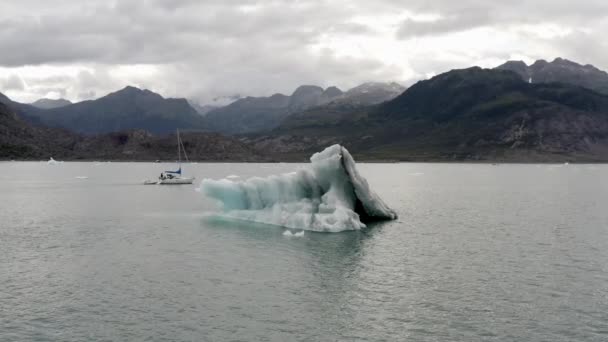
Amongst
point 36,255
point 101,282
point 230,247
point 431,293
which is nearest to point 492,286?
point 431,293

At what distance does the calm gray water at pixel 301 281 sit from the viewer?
2373cm

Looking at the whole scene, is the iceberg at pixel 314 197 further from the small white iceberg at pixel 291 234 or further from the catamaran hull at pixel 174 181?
the catamaran hull at pixel 174 181

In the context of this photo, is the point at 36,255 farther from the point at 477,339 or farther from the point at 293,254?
the point at 477,339

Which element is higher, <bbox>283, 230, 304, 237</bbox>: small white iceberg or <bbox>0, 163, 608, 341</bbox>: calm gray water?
<bbox>283, 230, 304, 237</bbox>: small white iceberg

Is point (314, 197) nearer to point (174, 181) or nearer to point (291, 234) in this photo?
point (291, 234)

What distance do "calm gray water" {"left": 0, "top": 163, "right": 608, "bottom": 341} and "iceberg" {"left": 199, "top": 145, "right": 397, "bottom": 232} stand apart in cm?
198

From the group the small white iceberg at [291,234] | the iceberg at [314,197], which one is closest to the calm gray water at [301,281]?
the small white iceberg at [291,234]

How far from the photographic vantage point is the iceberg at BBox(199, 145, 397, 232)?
4854 centimetres

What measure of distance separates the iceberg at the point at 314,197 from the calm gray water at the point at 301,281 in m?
1.98

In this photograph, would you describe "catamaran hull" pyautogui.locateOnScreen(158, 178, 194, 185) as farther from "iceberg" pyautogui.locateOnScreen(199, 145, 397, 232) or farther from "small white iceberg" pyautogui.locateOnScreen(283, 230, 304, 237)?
"small white iceberg" pyautogui.locateOnScreen(283, 230, 304, 237)

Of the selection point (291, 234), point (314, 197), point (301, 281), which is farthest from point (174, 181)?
point (301, 281)

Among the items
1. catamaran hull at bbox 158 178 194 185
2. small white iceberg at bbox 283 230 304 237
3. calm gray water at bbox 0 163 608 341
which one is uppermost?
catamaran hull at bbox 158 178 194 185

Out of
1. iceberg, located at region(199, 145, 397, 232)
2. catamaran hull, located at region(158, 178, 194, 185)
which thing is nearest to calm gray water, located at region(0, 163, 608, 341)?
iceberg, located at region(199, 145, 397, 232)

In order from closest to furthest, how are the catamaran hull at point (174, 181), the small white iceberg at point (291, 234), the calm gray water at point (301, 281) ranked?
the calm gray water at point (301, 281)
the small white iceberg at point (291, 234)
the catamaran hull at point (174, 181)
